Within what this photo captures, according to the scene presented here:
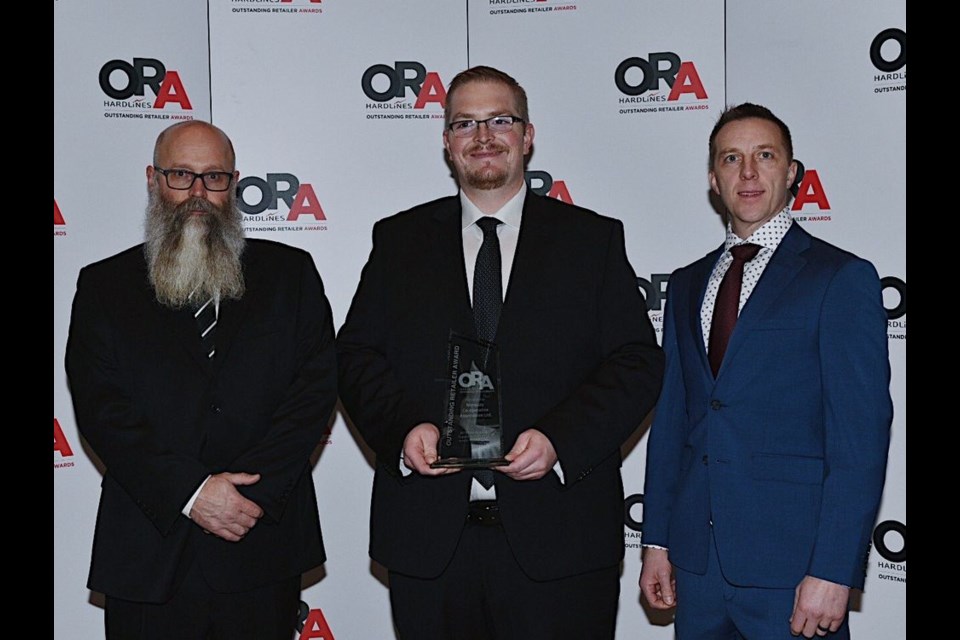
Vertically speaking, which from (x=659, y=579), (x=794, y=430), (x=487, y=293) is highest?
(x=487, y=293)

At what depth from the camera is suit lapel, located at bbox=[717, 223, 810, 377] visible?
3.01m

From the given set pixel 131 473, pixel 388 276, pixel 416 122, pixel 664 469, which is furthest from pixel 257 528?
pixel 416 122

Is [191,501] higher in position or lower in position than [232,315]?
lower

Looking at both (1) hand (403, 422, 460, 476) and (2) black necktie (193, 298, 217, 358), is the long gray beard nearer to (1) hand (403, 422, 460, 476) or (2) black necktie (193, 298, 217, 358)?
(2) black necktie (193, 298, 217, 358)

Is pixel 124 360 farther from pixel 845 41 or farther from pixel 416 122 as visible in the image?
pixel 845 41

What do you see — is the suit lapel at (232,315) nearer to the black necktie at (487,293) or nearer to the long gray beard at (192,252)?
the long gray beard at (192,252)

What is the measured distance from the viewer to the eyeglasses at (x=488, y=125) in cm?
338

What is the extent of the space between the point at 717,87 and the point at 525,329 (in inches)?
97.7

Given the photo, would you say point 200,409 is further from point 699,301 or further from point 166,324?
point 699,301

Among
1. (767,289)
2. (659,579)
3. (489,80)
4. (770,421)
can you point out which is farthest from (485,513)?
(489,80)

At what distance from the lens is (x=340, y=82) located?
5.21m

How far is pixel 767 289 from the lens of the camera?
9.95 ft

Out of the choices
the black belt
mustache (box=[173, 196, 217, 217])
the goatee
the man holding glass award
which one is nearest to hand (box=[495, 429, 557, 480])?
the man holding glass award

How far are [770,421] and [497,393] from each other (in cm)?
85
